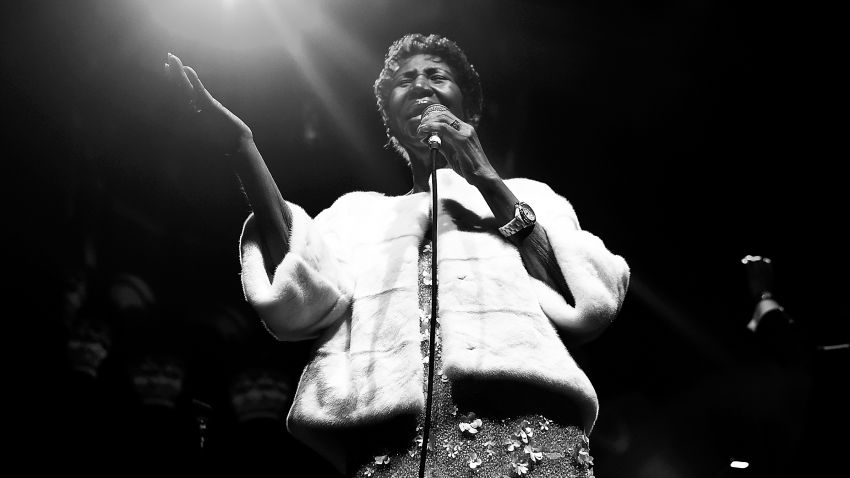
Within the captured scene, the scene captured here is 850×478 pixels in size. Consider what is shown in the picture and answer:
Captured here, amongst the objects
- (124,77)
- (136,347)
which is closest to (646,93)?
(124,77)

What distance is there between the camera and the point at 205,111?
1134mm

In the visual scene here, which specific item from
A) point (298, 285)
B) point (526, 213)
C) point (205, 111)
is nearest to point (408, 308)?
point (298, 285)

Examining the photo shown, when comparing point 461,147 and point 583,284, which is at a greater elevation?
point 461,147

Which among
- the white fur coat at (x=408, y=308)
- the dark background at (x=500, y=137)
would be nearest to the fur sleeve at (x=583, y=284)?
the white fur coat at (x=408, y=308)

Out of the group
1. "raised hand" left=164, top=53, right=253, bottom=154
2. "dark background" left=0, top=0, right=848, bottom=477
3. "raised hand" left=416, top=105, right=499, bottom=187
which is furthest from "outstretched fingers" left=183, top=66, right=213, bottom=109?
"dark background" left=0, top=0, right=848, bottom=477

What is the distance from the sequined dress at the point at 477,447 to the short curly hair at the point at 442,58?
0.87 m

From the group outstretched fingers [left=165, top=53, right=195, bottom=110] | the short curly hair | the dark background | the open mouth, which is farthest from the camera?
the dark background

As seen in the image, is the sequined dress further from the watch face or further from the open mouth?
the open mouth

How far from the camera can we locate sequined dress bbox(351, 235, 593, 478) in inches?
38.2

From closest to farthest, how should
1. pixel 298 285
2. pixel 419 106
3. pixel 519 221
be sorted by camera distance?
pixel 298 285 < pixel 519 221 < pixel 419 106

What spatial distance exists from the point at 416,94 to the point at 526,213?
19.2 inches

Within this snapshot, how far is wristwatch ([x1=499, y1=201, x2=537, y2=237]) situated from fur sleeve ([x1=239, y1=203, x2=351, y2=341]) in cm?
34

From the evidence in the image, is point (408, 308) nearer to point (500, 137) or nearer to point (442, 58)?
point (442, 58)

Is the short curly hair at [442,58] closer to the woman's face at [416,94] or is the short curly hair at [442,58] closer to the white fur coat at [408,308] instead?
the woman's face at [416,94]
